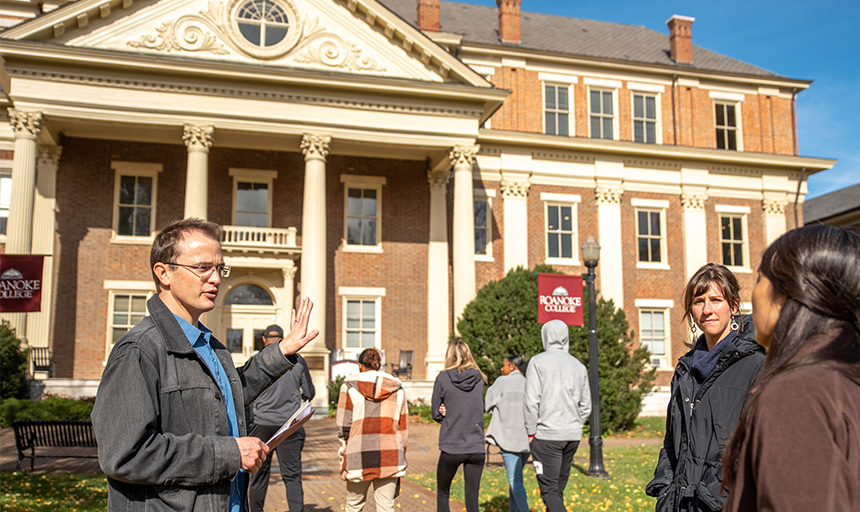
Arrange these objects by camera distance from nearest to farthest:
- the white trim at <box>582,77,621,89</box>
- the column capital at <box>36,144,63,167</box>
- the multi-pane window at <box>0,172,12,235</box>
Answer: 1. the column capital at <box>36,144,63,167</box>
2. the multi-pane window at <box>0,172,12,235</box>
3. the white trim at <box>582,77,621,89</box>

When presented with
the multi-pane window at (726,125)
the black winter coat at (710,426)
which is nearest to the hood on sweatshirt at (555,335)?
the black winter coat at (710,426)

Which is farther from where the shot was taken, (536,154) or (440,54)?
(536,154)

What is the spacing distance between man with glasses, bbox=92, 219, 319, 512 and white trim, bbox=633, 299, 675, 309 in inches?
1057

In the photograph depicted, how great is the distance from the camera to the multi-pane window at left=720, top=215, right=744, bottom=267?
3036 cm

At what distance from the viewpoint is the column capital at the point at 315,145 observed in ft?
75.0

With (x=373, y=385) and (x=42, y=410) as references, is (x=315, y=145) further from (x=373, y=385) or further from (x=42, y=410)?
(x=373, y=385)

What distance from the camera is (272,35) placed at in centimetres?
2306

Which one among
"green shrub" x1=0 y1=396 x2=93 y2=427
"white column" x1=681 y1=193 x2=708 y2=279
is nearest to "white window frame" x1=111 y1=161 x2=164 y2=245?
"green shrub" x1=0 y1=396 x2=93 y2=427

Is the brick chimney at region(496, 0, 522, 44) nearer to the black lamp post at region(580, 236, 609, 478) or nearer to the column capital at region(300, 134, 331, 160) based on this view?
the column capital at region(300, 134, 331, 160)

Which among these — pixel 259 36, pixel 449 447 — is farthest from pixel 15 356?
pixel 449 447

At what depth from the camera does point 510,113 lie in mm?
28562

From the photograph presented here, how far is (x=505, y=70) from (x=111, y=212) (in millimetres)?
15629

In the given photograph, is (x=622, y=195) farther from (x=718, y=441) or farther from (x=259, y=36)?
(x=718, y=441)

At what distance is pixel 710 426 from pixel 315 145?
66.7ft
